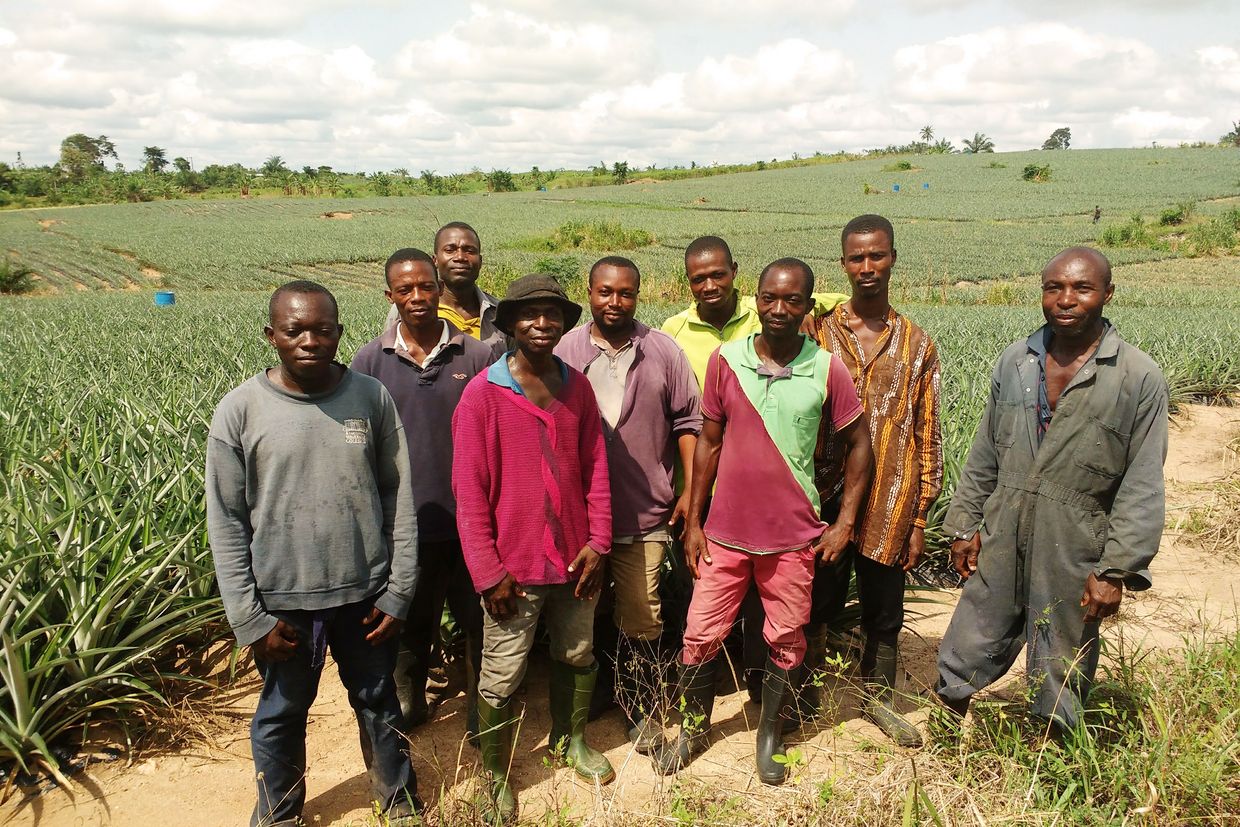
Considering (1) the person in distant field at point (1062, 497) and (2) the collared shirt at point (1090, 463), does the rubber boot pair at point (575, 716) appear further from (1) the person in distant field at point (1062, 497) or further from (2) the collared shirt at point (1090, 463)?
(2) the collared shirt at point (1090, 463)

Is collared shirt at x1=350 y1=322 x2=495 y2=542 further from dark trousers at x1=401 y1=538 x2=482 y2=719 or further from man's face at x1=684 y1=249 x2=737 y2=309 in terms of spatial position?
man's face at x1=684 y1=249 x2=737 y2=309

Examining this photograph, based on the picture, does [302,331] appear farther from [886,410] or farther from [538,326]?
[886,410]

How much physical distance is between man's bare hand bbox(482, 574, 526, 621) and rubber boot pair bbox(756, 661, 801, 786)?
98 centimetres

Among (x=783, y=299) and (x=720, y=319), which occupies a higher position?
(x=783, y=299)

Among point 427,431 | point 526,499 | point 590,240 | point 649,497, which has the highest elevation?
point 590,240

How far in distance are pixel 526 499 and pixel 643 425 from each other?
0.57 meters

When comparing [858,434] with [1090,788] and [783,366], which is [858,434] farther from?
[1090,788]

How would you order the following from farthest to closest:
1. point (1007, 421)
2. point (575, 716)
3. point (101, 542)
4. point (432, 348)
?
point (101, 542) → point (432, 348) → point (575, 716) → point (1007, 421)

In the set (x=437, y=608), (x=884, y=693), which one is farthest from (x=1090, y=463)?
(x=437, y=608)

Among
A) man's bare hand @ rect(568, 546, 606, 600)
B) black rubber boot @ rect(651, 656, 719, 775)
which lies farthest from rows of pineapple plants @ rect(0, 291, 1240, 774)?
black rubber boot @ rect(651, 656, 719, 775)

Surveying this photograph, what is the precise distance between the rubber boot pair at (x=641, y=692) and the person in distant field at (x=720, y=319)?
1.27 ft

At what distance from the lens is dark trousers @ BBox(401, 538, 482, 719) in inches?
113

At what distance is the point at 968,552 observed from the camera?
2.72 m

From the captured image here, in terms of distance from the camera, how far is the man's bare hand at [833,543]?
8.74ft
